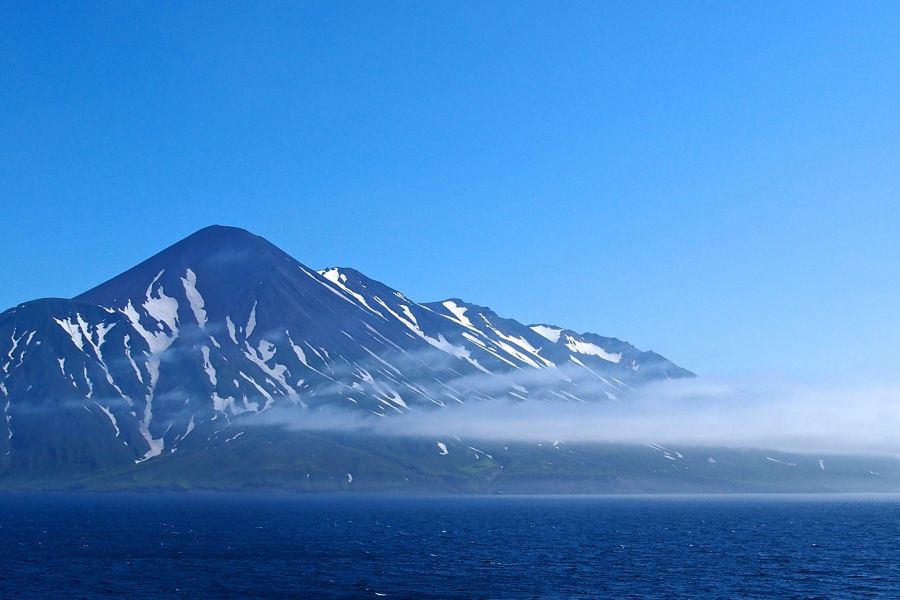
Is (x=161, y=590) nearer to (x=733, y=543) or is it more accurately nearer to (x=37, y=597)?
(x=37, y=597)

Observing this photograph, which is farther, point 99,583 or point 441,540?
point 441,540

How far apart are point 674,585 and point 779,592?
12658mm

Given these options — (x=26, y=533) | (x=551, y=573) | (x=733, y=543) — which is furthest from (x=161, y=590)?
(x=733, y=543)

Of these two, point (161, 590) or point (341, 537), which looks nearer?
point (161, 590)

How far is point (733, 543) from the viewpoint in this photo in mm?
184500

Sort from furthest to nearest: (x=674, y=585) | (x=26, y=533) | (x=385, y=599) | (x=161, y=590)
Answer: (x=26, y=533)
(x=674, y=585)
(x=161, y=590)
(x=385, y=599)

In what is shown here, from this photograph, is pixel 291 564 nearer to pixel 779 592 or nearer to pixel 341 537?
pixel 341 537

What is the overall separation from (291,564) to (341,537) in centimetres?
5459

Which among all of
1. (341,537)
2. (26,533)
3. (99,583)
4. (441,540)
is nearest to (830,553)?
(441,540)

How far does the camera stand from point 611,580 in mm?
122750

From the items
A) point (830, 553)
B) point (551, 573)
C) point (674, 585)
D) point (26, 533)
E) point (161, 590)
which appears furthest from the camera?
point (26, 533)

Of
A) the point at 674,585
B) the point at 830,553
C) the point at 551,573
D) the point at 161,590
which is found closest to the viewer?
the point at 161,590

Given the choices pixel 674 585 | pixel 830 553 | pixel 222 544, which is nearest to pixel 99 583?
pixel 222 544

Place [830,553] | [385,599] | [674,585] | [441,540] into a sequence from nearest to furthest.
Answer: [385,599], [674,585], [830,553], [441,540]
